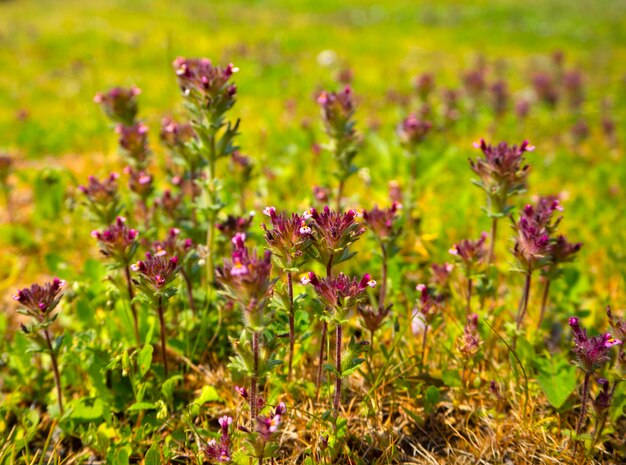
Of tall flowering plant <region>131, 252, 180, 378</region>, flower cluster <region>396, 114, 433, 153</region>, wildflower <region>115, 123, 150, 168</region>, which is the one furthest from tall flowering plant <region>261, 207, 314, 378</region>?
flower cluster <region>396, 114, 433, 153</region>

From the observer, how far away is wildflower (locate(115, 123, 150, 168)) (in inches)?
179

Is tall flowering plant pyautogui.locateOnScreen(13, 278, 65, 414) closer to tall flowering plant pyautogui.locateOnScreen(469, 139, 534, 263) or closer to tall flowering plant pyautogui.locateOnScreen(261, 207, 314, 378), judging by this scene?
tall flowering plant pyautogui.locateOnScreen(261, 207, 314, 378)

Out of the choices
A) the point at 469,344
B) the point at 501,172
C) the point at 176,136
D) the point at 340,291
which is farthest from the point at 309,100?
the point at 340,291

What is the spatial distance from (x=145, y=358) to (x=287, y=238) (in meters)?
1.31

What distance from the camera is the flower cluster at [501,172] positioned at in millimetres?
3479

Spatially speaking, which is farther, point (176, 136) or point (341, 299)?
point (176, 136)

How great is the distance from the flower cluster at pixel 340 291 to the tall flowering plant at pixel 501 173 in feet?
4.79

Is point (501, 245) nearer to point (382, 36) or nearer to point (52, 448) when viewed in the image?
point (52, 448)

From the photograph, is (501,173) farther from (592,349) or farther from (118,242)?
(118,242)

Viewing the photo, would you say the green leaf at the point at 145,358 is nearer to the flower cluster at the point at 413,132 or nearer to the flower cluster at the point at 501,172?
the flower cluster at the point at 501,172

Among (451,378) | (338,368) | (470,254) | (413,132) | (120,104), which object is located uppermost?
(120,104)

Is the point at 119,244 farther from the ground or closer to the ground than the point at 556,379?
farther from the ground

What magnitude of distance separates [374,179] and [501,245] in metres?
2.06

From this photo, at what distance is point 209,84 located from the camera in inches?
133
